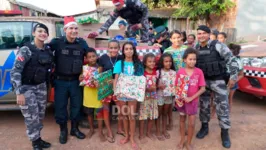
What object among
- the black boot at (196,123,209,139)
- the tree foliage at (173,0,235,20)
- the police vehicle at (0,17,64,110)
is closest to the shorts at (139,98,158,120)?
the black boot at (196,123,209,139)

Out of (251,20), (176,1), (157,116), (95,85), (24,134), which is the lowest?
(24,134)

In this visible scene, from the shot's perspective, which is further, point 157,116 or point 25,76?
point 157,116

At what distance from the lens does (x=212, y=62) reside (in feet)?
10.00

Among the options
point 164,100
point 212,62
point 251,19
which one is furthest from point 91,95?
point 251,19

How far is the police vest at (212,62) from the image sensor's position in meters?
3.05

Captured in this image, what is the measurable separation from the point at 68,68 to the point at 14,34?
1.28 m

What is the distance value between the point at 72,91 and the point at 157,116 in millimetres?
1296

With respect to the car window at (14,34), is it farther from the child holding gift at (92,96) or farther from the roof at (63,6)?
the roof at (63,6)

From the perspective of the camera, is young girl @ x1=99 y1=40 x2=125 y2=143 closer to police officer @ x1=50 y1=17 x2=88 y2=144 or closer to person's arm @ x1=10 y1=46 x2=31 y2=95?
police officer @ x1=50 y1=17 x2=88 y2=144

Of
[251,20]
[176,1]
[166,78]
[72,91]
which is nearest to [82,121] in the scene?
[72,91]

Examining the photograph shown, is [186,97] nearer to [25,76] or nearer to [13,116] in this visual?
[25,76]

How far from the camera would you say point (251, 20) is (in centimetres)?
1000

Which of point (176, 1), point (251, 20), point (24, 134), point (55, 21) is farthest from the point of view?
point (176, 1)

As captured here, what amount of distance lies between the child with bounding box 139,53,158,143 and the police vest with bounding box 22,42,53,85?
132 cm
